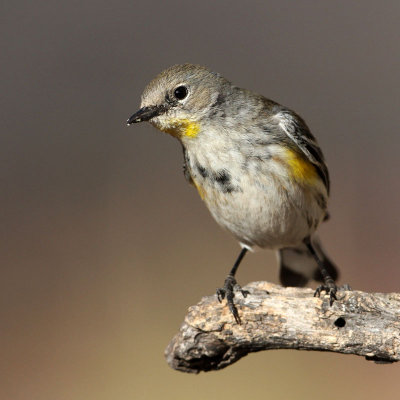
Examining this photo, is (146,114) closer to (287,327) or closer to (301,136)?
(301,136)

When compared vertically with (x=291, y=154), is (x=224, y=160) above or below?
below

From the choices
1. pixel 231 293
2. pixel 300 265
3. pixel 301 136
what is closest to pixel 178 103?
pixel 301 136

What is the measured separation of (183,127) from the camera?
10.3 ft

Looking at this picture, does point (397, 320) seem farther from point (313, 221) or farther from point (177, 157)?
point (177, 157)

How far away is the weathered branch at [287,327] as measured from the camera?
8.66 feet

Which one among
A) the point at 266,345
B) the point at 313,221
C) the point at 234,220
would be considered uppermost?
the point at 313,221

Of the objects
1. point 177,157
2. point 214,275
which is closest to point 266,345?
point 214,275

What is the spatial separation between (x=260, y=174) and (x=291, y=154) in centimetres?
24

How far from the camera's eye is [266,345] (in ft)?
9.18

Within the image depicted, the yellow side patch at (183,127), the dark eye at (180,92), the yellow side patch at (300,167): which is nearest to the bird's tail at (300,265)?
the yellow side patch at (300,167)

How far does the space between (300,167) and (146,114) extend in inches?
34.4

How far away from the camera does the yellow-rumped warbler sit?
10.1 feet

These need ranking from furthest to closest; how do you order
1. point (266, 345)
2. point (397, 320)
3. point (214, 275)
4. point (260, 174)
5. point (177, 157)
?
point (177, 157)
point (214, 275)
point (260, 174)
point (266, 345)
point (397, 320)

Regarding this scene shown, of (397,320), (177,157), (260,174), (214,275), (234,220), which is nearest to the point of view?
(397,320)
